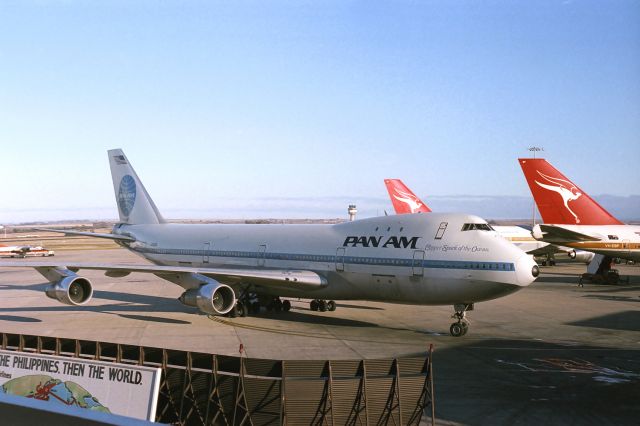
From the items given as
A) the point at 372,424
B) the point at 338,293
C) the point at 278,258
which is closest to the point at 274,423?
the point at 372,424

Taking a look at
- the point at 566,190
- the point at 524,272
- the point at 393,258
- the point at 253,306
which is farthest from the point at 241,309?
the point at 566,190

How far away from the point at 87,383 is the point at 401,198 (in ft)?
164

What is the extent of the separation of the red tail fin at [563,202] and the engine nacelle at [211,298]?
29290mm

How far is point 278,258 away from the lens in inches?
1209

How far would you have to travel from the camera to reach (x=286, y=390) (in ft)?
39.4

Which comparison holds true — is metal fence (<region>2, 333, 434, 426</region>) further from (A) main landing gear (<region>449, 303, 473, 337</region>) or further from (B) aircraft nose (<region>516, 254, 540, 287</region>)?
(A) main landing gear (<region>449, 303, 473, 337</region>)

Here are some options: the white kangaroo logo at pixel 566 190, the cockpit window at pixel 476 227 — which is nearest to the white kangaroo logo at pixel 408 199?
the white kangaroo logo at pixel 566 190

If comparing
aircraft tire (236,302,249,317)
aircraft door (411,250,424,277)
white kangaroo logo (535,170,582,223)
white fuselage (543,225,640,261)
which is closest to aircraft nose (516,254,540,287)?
aircraft door (411,250,424,277)

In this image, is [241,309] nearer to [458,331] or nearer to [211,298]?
[211,298]

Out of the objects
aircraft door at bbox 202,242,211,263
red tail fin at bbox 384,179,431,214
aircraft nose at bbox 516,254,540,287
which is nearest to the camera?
aircraft nose at bbox 516,254,540,287

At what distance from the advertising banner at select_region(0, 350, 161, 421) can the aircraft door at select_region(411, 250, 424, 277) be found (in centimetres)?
1508

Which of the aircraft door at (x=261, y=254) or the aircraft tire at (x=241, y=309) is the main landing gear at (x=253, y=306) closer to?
the aircraft tire at (x=241, y=309)

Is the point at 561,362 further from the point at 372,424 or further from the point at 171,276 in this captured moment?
the point at 171,276

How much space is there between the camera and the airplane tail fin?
42125 millimetres
